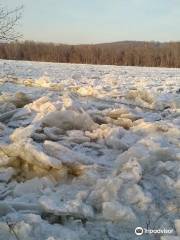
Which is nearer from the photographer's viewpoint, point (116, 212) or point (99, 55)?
point (116, 212)

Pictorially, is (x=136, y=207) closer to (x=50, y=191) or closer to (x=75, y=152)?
(x=50, y=191)

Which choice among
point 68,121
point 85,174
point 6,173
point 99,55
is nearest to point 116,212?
point 85,174

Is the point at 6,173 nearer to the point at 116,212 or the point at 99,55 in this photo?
the point at 116,212

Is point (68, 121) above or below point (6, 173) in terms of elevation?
above

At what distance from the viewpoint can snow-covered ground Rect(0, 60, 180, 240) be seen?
3.22 meters

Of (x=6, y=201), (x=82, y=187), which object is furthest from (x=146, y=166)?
(x=6, y=201)

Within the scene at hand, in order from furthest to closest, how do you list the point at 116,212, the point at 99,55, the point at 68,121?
the point at 99,55
the point at 68,121
the point at 116,212

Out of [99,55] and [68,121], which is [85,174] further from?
[99,55]

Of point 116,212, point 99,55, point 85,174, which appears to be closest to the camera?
point 116,212

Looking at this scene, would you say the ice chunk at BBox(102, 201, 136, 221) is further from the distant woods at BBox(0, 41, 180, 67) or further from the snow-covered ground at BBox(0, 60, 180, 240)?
the distant woods at BBox(0, 41, 180, 67)

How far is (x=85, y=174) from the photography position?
3.96 m

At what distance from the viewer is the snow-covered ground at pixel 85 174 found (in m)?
3.22

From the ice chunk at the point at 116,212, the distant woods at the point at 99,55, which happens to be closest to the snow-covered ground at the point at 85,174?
the ice chunk at the point at 116,212

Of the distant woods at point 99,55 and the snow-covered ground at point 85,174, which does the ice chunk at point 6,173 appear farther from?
the distant woods at point 99,55
